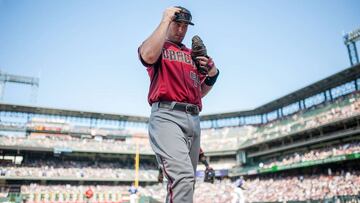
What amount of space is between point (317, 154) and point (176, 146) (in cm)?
3137

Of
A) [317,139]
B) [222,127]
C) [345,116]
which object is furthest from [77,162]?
[345,116]

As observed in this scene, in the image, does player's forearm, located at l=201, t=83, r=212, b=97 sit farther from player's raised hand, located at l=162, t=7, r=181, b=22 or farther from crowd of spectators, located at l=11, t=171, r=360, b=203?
crowd of spectators, located at l=11, t=171, r=360, b=203

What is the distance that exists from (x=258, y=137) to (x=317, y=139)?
1151cm

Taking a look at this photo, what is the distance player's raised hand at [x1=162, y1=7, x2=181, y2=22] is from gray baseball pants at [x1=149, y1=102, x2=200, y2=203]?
2.52ft

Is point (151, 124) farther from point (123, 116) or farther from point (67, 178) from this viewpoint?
point (123, 116)

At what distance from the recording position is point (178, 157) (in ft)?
8.13

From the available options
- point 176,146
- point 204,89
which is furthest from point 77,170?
point 176,146

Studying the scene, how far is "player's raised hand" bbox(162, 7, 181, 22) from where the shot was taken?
260cm

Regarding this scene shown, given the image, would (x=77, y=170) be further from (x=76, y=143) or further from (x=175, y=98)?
(x=175, y=98)

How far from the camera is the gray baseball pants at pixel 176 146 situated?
242 centimetres

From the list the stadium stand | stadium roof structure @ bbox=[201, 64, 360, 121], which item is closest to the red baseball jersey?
the stadium stand

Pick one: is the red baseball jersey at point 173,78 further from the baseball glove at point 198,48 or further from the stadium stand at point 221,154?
the stadium stand at point 221,154

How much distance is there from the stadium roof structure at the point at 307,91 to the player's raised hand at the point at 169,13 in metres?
32.6

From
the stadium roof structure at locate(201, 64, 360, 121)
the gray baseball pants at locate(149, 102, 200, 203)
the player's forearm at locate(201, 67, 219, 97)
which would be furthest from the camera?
the stadium roof structure at locate(201, 64, 360, 121)
